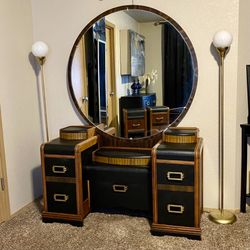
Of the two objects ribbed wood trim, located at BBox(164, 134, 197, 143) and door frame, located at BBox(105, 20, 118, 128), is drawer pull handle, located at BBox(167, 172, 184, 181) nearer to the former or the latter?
ribbed wood trim, located at BBox(164, 134, 197, 143)

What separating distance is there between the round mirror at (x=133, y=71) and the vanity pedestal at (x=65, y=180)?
1.45 feet

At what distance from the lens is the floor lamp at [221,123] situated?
220 cm

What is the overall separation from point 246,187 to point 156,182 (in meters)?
0.84

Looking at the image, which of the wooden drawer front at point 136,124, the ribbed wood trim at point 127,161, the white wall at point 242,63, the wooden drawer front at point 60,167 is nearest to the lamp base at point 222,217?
the white wall at point 242,63

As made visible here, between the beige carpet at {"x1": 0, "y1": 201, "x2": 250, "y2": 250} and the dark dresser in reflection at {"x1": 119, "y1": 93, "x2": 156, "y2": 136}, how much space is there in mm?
764

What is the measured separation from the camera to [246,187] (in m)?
2.53

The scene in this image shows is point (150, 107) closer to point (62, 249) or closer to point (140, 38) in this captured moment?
point (140, 38)

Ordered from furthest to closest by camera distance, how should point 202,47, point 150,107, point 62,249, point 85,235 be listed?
point 150,107 < point 202,47 < point 85,235 < point 62,249

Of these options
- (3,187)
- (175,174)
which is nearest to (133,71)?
(175,174)

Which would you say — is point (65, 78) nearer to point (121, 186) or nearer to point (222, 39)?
point (121, 186)

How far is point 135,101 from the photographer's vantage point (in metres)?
2.64

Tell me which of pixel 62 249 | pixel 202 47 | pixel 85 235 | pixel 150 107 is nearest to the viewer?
pixel 62 249

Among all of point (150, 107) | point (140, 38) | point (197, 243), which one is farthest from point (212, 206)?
point (140, 38)

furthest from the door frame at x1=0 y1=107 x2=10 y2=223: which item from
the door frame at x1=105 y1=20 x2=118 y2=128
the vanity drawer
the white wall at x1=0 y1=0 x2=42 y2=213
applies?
the vanity drawer
